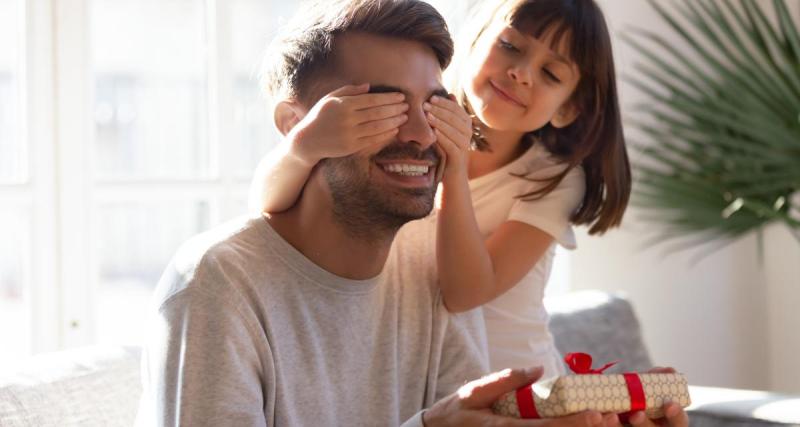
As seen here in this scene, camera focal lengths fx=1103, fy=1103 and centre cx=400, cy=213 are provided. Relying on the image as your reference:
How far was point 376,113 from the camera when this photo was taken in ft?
5.06

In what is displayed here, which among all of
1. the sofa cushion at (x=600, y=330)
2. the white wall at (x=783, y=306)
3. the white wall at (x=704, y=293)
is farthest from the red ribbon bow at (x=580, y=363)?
the white wall at (x=783, y=306)

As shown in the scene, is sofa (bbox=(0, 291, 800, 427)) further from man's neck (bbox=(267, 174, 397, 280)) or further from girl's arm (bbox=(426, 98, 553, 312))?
girl's arm (bbox=(426, 98, 553, 312))

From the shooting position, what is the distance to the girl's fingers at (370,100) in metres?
1.54

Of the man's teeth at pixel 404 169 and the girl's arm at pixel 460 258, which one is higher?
the man's teeth at pixel 404 169

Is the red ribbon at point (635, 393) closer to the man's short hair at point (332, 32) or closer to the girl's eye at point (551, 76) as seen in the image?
the man's short hair at point (332, 32)

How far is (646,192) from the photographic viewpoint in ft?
11.9

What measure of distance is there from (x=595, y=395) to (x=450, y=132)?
475mm

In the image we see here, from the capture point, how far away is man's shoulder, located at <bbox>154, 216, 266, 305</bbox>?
151 centimetres

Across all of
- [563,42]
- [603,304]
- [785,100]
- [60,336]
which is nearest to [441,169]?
[563,42]

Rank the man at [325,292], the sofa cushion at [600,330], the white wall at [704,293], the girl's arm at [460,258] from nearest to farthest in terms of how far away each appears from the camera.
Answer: the man at [325,292] < the girl's arm at [460,258] < the sofa cushion at [600,330] < the white wall at [704,293]

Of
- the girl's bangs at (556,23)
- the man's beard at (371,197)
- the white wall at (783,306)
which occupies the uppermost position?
the girl's bangs at (556,23)

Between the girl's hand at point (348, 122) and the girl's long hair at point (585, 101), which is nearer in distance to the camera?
the girl's hand at point (348, 122)

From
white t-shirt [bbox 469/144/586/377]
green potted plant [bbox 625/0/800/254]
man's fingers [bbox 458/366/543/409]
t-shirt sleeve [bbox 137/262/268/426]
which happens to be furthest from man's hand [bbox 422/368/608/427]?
green potted plant [bbox 625/0/800/254]

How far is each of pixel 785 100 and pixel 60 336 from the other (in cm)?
217
